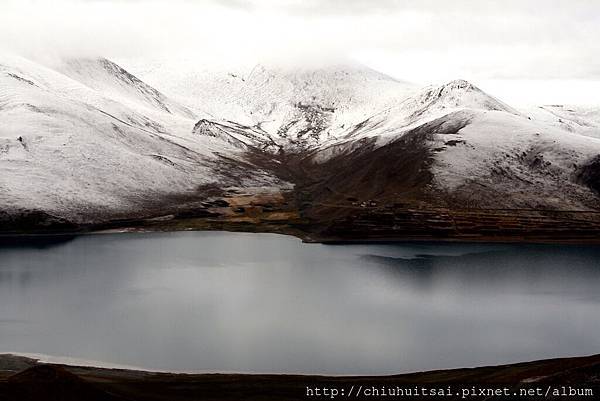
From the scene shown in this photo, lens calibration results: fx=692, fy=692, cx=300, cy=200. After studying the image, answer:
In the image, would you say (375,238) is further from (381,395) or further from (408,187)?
(381,395)

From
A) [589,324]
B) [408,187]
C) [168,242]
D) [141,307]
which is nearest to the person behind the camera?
[589,324]

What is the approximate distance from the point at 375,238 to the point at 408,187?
30.9m

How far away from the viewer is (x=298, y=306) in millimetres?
85875

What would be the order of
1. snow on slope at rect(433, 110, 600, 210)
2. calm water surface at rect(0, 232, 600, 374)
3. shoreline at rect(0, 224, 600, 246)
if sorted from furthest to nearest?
snow on slope at rect(433, 110, 600, 210), shoreline at rect(0, 224, 600, 246), calm water surface at rect(0, 232, 600, 374)

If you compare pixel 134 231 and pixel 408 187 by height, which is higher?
pixel 408 187

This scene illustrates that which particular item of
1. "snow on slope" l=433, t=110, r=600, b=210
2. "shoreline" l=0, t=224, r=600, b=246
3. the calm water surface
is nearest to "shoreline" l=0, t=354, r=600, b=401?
the calm water surface

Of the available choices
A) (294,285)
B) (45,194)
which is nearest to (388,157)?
(45,194)

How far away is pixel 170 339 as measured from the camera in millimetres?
71750

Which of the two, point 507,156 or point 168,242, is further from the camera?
point 507,156

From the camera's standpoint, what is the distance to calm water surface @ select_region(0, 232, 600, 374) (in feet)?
221

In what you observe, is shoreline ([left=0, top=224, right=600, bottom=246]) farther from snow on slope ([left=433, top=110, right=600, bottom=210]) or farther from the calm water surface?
snow on slope ([left=433, top=110, right=600, bottom=210])

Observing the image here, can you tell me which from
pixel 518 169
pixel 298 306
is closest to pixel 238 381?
pixel 298 306

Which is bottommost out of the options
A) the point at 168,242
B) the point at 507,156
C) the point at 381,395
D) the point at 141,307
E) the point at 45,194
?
the point at 381,395

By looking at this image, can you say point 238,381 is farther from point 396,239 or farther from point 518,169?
point 518,169
